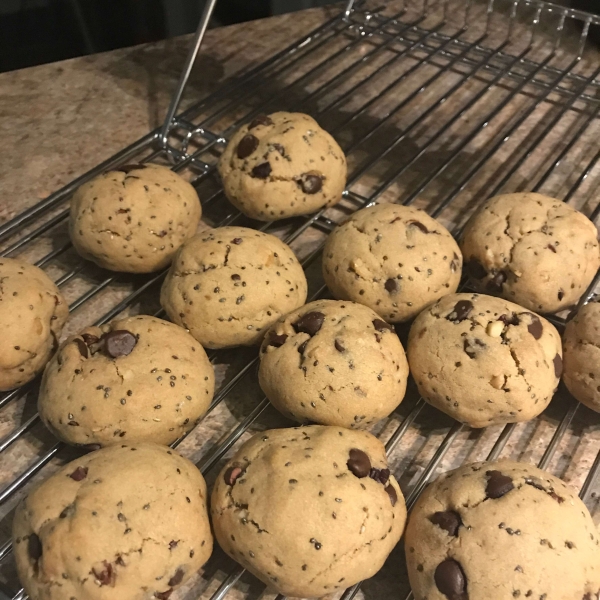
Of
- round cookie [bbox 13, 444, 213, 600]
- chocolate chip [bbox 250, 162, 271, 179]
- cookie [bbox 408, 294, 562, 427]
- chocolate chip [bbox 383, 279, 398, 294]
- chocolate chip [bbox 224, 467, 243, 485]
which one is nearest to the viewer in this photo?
round cookie [bbox 13, 444, 213, 600]

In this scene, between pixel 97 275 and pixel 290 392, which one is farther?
pixel 97 275

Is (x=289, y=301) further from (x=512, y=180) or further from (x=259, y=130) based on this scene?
(x=512, y=180)

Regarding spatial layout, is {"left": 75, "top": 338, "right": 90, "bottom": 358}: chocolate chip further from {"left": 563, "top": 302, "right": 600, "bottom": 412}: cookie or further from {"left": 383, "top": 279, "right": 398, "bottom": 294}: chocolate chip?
{"left": 563, "top": 302, "right": 600, "bottom": 412}: cookie

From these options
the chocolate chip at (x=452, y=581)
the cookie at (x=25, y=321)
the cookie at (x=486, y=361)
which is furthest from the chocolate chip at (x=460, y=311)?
the cookie at (x=25, y=321)

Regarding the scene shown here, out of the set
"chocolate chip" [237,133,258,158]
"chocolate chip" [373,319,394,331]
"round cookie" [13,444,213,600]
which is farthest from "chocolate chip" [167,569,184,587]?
"chocolate chip" [237,133,258,158]

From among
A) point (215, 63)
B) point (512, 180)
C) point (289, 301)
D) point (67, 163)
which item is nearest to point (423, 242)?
point (289, 301)

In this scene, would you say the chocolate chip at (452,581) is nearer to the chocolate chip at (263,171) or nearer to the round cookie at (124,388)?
the round cookie at (124,388)
